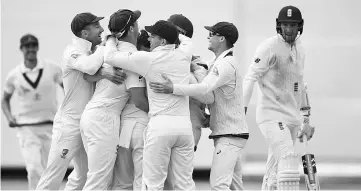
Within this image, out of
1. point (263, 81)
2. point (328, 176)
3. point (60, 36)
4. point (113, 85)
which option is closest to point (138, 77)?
point (113, 85)

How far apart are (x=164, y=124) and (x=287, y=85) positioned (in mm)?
2006

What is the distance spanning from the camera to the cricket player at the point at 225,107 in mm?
9523

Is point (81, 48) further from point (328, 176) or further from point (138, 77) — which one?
point (328, 176)

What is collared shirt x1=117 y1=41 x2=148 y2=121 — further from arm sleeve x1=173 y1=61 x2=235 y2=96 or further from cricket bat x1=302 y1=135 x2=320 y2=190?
cricket bat x1=302 y1=135 x2=320 y2=190

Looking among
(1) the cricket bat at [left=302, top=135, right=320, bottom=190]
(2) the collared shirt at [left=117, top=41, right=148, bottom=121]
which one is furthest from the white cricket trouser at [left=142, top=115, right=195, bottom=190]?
(1) the cricket bat at [left=302, top=135, right=320, bottom=190]

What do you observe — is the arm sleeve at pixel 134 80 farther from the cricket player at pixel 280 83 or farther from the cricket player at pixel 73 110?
the cricket player at pixel 280 83

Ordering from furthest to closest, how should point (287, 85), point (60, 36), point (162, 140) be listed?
point (60, 36) < point (287, 85) < point (162, 140)

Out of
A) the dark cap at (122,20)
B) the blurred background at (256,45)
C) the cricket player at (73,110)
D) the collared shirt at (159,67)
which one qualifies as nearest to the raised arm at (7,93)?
the blurred background at (256,45)

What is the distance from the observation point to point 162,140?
915 cm

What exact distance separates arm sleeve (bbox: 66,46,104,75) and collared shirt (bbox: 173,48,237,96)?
2.53 feet

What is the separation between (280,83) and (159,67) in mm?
1901

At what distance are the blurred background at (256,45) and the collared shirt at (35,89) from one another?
30.5 inches

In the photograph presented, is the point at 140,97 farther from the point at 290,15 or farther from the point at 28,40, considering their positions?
the point at 28,40

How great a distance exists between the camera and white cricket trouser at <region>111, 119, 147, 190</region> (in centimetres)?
947
